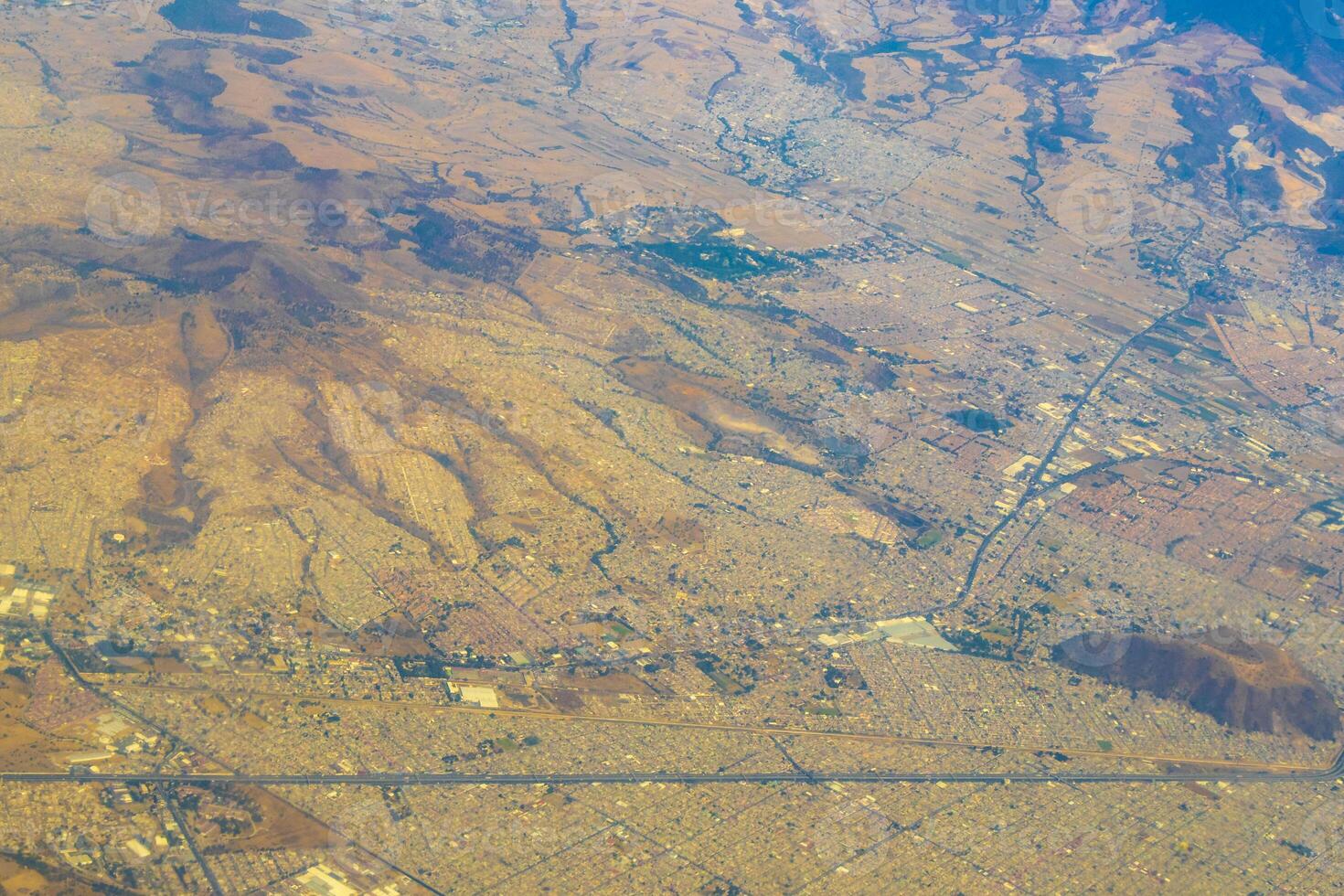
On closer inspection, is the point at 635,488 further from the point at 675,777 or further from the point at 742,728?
the point at 675,777

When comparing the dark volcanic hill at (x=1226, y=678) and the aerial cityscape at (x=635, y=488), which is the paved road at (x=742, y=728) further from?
the dark volcanic hill at (x=1226, y=678)

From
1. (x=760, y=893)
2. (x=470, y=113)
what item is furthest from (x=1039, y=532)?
(x=470, y=113)

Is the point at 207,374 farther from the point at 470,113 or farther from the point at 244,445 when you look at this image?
the point at 470,113

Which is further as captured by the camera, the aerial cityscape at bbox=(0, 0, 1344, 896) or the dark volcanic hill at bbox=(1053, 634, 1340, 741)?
the dark volcanic hill at bbox=(1053, 634, 1340, 741)

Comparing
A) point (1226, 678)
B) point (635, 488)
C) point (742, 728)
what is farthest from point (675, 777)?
point (1226, 678)

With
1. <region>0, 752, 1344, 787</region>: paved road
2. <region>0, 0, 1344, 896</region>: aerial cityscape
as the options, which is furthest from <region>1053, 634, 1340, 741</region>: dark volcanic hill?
<region>0, 752, 1344, 787</region>: paved road

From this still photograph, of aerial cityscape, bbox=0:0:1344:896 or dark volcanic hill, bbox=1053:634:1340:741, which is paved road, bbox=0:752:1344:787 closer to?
aerial cityscape, bbox=0:0:1344:896
